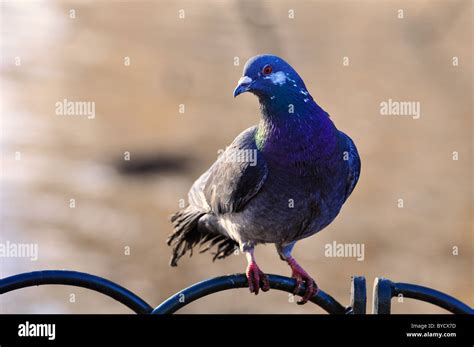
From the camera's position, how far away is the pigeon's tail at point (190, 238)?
544 cm

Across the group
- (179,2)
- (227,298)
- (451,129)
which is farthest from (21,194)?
(179,2)

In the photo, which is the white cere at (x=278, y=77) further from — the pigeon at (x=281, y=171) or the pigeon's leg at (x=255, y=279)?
the pigeon's leg at (x=255, y=279)

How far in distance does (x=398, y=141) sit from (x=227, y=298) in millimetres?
4520

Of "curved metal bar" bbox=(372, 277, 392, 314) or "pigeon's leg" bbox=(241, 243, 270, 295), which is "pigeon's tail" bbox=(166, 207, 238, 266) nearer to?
"pigeon's leg" bbox=(241, 243, 270, 295)

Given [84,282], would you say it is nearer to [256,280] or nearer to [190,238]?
[256,280]

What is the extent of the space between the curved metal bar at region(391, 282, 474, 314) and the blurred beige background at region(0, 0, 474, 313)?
4.18 meters

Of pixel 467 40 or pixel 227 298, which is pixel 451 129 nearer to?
pixel 467 40

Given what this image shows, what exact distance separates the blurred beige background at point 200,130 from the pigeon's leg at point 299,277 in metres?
2.38

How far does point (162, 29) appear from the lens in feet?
49.1

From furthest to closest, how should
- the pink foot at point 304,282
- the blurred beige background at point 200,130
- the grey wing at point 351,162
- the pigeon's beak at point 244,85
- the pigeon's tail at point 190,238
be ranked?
the blurred beige background at point 200,130 < the pigeon's tail at point 190,238 < the grey wing at point 351,162 < the pigeon's beak at point 244,85 < the pink foot at point 304,282

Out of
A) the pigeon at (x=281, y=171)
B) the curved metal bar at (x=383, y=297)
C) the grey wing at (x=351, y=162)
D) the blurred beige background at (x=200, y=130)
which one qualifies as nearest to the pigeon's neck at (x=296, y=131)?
the pigeon at (x=281, y=171)

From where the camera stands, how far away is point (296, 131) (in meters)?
4.78

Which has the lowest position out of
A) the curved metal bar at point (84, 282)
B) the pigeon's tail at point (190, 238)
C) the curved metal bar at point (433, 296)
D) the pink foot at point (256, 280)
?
the curved metal bar at point (433, 296)

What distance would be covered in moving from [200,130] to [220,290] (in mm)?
8121
